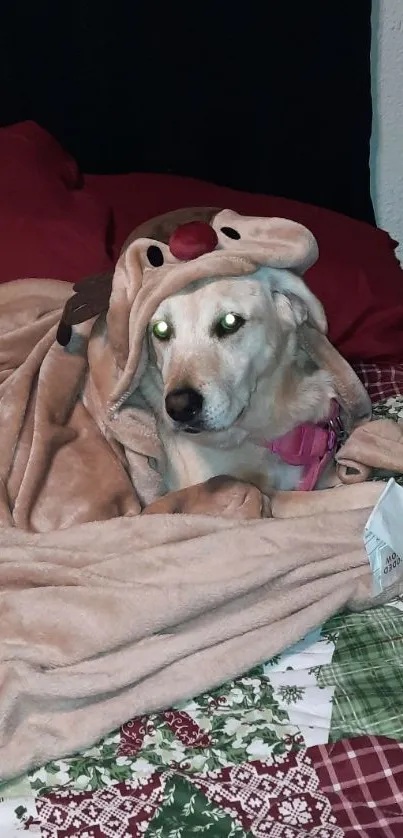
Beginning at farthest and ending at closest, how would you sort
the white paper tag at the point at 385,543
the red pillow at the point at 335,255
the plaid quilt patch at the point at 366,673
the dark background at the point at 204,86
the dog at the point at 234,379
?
1. the dark background at the point at 204,86
2. the red pillow at the point at 335,255
3. the dog at the point at 234,379
4. the white paper tag at the point at 385,543
5. the plaid quilt patch at the point at 366,673

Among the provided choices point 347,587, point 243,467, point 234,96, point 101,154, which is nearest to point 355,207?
point 234,96

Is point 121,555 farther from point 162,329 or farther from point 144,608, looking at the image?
point 162,329

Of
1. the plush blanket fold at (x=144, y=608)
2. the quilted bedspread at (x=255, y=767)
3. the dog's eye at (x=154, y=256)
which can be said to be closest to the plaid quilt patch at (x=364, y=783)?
the quilted bedspread at (x=255, y=767)

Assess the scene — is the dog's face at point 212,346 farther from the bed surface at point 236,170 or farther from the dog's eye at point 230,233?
the bed surface at point 236,170

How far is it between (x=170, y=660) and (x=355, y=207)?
1.57 metres

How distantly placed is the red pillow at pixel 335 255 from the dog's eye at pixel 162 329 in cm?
53

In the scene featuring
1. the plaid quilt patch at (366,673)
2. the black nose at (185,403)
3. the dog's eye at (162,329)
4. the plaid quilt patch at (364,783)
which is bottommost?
the plaid quilt patch at (366,673)

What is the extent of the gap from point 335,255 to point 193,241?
27.1 inches

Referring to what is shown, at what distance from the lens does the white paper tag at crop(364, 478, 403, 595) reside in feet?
4.06

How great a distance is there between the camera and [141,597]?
1.17 metres

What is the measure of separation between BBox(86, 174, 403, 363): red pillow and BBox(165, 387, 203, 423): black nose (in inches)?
26.0

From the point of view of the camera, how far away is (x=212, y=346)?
1.36 meters

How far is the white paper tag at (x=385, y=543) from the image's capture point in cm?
124

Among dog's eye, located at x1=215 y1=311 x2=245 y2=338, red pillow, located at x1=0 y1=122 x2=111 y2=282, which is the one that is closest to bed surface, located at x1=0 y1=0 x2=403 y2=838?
red pillow, located at x1=0 y1=122 x2=111 y2=282
